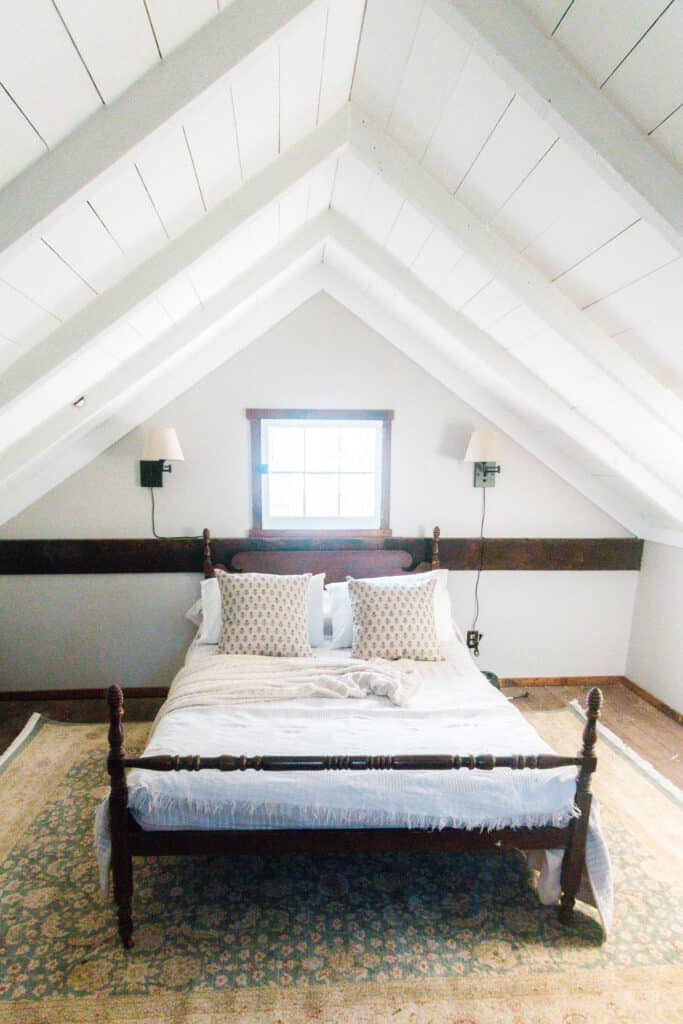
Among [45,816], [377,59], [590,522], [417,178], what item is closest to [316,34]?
[377,59]

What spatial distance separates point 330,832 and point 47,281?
1.81m

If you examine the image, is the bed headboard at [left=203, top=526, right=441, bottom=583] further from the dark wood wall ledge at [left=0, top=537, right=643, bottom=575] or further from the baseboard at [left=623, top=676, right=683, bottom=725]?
the baseboard at [left=623, top=676, right=683, bottom=725]

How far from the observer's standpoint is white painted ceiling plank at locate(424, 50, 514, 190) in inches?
51.3

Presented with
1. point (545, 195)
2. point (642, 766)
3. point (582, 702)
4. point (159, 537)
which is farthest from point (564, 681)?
point (545, 195)

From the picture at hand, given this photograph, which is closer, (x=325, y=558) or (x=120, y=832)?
(x=120, y=832)

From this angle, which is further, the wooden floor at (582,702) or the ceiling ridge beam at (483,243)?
the wooden floor at (582,702)

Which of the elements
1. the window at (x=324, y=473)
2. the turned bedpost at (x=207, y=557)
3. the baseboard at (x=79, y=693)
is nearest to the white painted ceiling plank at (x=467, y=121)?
the window at (x=324, y=473)

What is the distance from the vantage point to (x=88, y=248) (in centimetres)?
145

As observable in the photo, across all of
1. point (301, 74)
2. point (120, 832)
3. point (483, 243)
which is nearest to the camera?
point (301, 74)

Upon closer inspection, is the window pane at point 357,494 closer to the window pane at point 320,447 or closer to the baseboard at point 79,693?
the window pane at point 320,447

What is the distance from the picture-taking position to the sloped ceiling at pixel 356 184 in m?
1.07

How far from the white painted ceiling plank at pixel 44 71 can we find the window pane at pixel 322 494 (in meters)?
2.53

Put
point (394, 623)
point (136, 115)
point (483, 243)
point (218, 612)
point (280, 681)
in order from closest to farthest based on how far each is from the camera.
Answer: point (136, 115)
point (483, 243)
point (280, 681)
point (394, 623)
point (218, 612)

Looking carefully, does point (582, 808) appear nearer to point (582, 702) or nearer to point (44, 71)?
point (582, 702)
